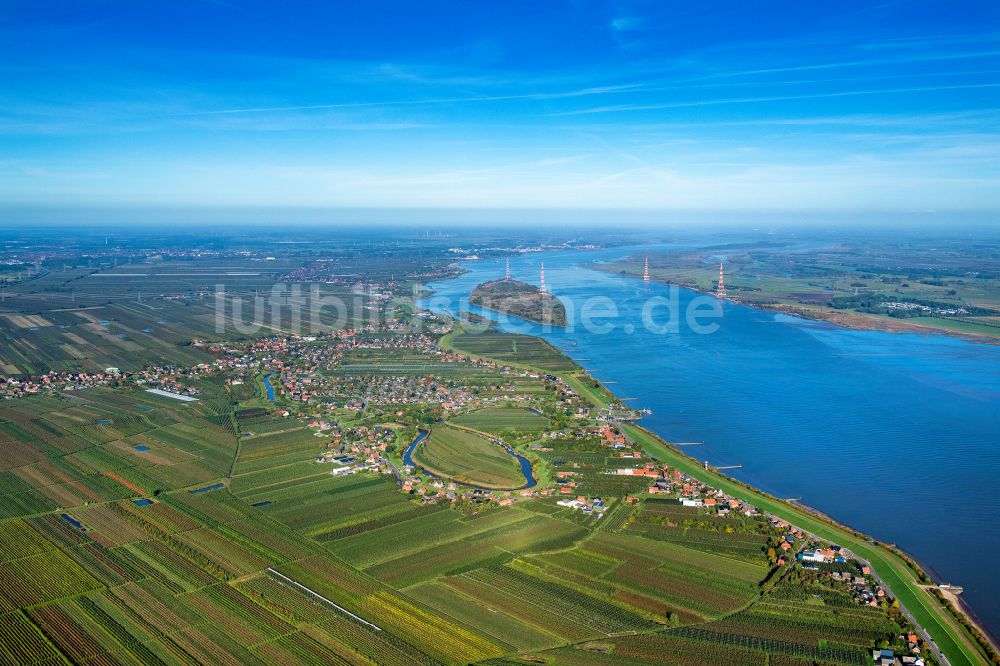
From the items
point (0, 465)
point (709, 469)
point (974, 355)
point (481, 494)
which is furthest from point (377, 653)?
point (974, 355)

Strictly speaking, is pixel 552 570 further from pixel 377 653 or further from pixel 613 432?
pixel 613 432

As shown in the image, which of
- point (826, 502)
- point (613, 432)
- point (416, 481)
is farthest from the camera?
point (613, 432)

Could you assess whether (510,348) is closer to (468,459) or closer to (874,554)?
(468,459)

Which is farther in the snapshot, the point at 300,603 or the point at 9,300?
the point at 9,300

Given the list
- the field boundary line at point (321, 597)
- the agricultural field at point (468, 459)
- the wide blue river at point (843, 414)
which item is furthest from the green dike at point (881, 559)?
the field boundary line at point (321, 597)

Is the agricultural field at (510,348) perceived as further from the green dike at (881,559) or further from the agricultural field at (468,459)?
the green dike at (881,559)

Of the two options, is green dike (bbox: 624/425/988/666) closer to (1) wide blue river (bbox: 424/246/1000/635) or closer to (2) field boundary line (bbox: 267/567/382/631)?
(1) wide blue river (bbox: 424/246/1000/635)

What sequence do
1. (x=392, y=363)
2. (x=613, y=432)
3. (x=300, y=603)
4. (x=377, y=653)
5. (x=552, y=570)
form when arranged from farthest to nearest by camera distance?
(x=392, y=363) < (x=613, y=432) < (x=552, y=570) < (x=300, y=603) < (x=377, y=653)
